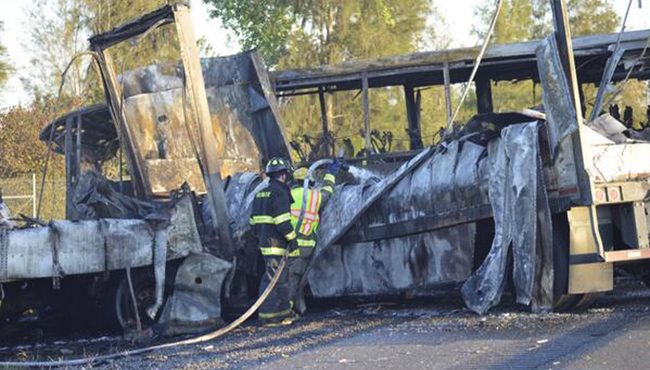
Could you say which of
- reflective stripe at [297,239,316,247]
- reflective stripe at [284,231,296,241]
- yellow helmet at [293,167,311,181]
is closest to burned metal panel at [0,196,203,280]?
reflective stripe at [284,231,296,241]

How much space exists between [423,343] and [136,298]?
12.2ft

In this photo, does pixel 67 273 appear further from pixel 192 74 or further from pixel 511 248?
pixel 511 248

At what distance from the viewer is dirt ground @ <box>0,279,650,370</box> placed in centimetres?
582

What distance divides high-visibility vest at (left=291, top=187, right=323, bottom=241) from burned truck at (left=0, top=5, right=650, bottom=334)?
15 centimetres

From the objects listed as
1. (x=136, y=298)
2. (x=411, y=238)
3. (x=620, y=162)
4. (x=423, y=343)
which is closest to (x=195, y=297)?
(x=136, y=298)

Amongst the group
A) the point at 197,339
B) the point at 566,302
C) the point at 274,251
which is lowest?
the point at 197,339

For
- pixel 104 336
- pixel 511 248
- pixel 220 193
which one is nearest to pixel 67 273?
pixel 104 336

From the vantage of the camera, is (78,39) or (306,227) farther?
(78,39)

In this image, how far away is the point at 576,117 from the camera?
281 inches

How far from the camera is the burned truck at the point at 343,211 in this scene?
24.1 ft

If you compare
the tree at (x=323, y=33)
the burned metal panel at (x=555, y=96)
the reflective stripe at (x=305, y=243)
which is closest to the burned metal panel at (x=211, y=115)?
the reflective stripe at (x=305, y=243)

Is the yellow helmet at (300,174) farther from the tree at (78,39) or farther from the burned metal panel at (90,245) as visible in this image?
the tree at (78,39)

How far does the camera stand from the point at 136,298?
9.30 meters

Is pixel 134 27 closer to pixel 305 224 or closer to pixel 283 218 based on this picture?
pixel 283 218
